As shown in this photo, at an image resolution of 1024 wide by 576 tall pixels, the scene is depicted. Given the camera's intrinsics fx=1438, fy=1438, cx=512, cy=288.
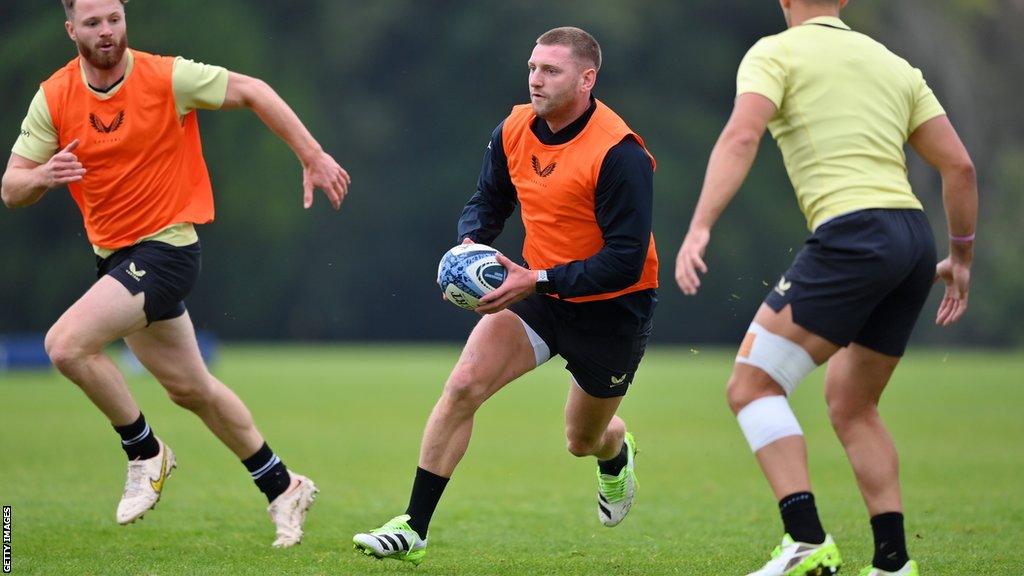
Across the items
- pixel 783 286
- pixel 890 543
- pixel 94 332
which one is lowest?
pixel 890 543

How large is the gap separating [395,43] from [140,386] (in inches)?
968

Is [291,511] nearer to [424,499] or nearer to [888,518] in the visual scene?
[424,499]

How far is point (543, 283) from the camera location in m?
6.30

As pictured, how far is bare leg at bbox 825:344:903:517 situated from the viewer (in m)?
5.61

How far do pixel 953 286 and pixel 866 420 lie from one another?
2.56 ft

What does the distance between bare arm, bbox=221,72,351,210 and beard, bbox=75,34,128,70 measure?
20.6 inches

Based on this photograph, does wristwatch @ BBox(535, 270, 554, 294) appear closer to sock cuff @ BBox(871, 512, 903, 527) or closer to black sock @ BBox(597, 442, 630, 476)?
black sock @ BBox(597, 442, 630, 476)

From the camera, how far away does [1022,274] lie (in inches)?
1574

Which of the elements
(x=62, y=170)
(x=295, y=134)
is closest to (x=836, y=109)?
(x=295, y=134)

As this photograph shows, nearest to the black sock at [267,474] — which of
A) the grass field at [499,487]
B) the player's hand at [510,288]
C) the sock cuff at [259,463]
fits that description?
the sock cuff at [259,463]

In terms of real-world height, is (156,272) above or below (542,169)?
below

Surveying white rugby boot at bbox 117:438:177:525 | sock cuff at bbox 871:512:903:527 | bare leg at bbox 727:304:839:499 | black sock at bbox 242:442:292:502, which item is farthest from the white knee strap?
white rugby boot at bbox 117:438:177:525

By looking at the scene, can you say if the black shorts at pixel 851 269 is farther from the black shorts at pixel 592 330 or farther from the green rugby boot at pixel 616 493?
the green rugby boot at pixel 616 493

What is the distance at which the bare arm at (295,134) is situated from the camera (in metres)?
6.89
